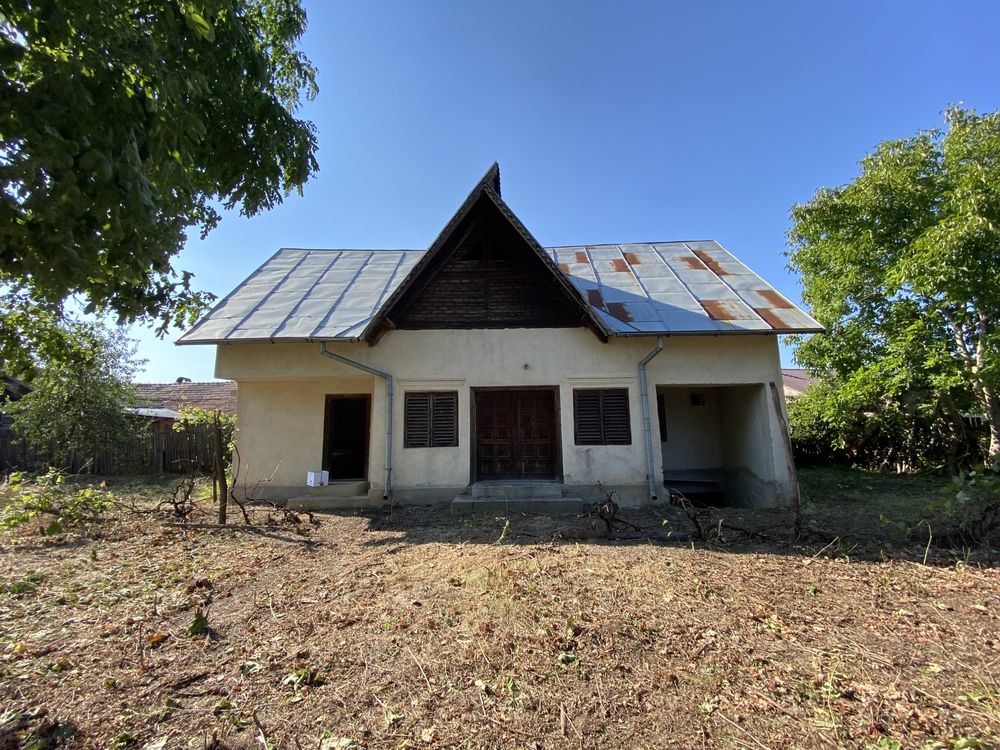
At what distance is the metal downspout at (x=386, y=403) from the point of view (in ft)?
30.6

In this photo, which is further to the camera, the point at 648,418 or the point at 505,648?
the point at 648,418

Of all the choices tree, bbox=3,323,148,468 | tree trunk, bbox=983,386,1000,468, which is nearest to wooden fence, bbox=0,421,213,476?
tree, bbox=3,323,148,468

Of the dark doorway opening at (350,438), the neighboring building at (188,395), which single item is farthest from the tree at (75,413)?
the dark doorway opening at (350,438)

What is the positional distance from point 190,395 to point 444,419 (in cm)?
2368

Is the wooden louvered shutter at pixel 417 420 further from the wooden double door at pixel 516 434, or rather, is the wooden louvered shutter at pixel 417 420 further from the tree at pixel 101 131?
the tree at pixel 101 131

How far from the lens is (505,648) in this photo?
11.6 feet

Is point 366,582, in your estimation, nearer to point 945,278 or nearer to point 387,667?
point 387,667

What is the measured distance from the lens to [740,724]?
2.69 metres

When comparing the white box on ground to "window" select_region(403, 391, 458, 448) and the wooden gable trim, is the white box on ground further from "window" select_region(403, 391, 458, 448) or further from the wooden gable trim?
the wooden gable trim

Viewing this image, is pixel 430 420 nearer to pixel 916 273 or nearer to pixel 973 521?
pixel 973 521

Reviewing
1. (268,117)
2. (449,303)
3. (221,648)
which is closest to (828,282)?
(449,303)

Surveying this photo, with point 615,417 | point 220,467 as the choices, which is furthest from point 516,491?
point 220,467

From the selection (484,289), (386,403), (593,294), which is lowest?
(386,403)

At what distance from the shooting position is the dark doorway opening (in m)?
11.6
